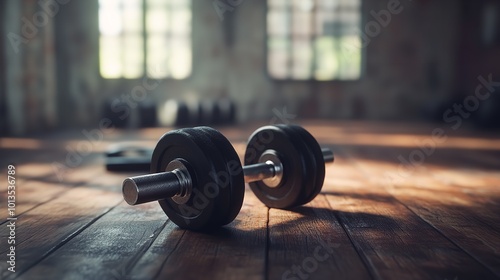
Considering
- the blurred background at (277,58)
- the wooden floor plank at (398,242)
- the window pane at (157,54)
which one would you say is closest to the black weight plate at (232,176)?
the wooden floor plank at (398,242)

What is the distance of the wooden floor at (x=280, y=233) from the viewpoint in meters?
1.09

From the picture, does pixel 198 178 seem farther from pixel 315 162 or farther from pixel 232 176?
pixel 315 162

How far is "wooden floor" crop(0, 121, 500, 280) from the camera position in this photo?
109cm

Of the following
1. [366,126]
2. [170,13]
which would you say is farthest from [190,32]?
[366,126]

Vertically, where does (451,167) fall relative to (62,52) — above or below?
below

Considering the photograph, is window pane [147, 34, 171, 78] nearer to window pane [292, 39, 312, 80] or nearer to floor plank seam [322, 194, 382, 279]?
window pane [292, 39, 312, 80]

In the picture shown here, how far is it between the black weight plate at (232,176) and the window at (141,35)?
5540 mm

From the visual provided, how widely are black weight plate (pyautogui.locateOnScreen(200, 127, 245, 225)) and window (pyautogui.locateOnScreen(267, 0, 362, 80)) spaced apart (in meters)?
5.81

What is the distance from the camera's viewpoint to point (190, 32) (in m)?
6.77

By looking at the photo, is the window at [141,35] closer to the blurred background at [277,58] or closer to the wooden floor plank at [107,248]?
the blurred background at [277,58]

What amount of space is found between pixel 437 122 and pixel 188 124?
3.19 meters

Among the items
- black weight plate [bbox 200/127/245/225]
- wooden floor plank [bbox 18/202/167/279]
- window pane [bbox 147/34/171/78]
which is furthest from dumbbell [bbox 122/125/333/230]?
window pane [bbox 147/34/171/78]

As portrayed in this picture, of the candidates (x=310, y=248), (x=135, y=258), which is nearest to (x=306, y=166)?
(x=310, y=248)

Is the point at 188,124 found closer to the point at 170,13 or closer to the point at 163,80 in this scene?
the point at 163,80
